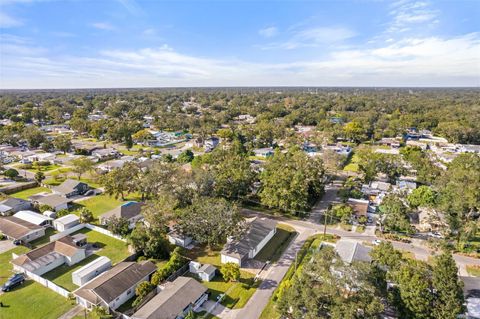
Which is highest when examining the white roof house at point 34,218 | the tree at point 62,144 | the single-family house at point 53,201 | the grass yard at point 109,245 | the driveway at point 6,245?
the tree at point 62,144

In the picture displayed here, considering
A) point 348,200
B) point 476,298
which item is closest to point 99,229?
point 348,200

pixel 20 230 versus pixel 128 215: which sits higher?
pixel 128 215

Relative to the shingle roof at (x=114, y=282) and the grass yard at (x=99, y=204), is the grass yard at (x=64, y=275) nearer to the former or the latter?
the shingle roof at (x=114, y=282)

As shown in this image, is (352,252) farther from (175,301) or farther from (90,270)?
(90,270)

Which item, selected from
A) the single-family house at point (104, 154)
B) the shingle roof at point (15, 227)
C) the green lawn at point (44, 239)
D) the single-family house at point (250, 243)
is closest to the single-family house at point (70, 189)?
the shingle roof at point (15, 227)

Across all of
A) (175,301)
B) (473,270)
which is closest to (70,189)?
(175,301)

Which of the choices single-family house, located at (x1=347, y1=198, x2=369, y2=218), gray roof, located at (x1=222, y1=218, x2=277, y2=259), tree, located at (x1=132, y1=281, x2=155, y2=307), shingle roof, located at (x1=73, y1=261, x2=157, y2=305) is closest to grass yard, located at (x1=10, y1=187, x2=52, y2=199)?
shingle roof, located at (x1=73, y1=261, x2=157, y2=305)

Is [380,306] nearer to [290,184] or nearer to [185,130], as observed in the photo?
[290,184]
